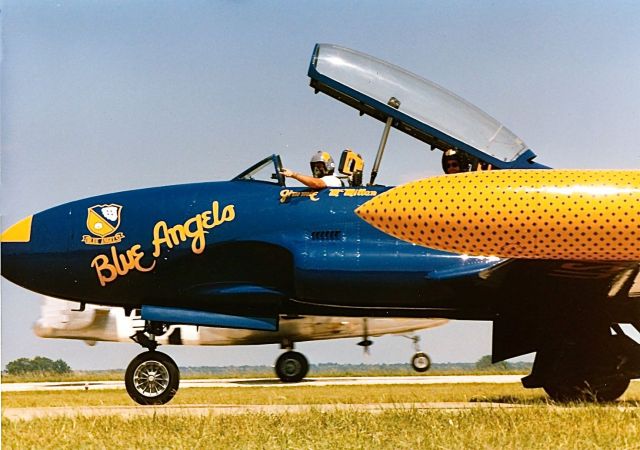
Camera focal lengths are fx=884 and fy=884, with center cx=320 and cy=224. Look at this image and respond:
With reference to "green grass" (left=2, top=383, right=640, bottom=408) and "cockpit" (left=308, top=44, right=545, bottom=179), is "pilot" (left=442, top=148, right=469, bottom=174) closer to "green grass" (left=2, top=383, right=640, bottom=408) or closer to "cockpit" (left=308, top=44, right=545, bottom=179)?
"cockpit" (left=308, top=44, right=545, bottom=179)

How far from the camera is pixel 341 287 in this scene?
995cm

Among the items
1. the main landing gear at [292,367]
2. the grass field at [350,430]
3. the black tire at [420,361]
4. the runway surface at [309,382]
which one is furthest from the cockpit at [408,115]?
Result: the black tire at [420,361]

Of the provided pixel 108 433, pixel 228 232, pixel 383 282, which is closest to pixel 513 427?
pixel 108 433

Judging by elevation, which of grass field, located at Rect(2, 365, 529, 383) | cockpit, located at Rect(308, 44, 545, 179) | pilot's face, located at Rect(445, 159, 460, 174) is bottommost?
grass field, located at Rect(2, 365, 529, 383)

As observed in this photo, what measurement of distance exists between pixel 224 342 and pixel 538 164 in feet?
57.1

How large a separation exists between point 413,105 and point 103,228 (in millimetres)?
3956

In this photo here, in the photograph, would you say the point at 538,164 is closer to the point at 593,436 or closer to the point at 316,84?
the point at 316,84

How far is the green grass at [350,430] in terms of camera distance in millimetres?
5672

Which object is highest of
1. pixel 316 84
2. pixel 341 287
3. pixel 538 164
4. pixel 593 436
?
pixel 316 84

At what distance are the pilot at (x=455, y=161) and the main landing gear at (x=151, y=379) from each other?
158 inches

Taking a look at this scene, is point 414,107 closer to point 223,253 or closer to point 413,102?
point 413,102

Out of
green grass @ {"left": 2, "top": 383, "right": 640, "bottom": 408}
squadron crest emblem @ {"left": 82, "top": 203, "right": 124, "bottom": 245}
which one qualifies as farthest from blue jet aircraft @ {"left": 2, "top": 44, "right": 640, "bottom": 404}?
green grass @ {"left": 2, "top": 383, "right": 640, "bottom": 408}

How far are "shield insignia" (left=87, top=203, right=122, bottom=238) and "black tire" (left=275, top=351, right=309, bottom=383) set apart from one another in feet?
34.7

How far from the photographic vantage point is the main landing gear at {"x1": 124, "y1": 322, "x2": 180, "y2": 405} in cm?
1020
